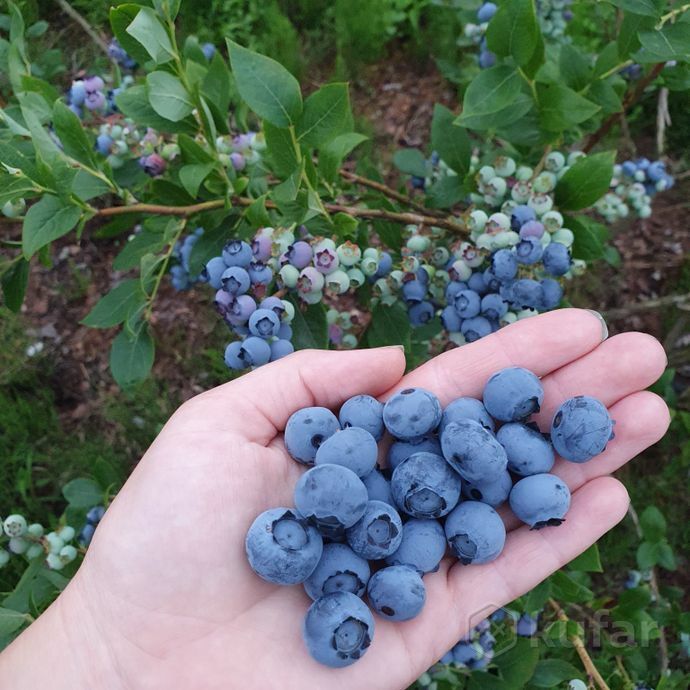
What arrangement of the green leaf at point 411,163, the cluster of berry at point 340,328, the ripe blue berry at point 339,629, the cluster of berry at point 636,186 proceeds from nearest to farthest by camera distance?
the ripe blue berry at point 339,629 → the cluster of berry at point 340,328 → the cluster of berry at point 636,186 → the green leaf at point 411,163

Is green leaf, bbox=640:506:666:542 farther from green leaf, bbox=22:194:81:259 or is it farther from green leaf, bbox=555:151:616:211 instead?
green leaf, bbox=22:194:81:259

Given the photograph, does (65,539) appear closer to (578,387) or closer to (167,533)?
(167,533)

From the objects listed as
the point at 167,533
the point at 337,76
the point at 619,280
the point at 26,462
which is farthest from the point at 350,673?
the point at 337,76

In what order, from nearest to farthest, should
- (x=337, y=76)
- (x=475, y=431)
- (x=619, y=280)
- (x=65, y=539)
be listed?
(x=475, y=431) < (x=65, y=539) < (x=619, y=280) < (x=337, y=76)

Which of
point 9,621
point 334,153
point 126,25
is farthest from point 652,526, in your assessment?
point 126,25

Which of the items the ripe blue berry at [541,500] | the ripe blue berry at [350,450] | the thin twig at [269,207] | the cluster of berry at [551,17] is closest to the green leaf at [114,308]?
the thin twig at [269,207]

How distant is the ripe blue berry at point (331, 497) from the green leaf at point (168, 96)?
945mm

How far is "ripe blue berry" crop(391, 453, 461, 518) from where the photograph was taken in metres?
1.40

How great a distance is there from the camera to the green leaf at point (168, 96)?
1.64m

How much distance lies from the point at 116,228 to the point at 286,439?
104 centimetres

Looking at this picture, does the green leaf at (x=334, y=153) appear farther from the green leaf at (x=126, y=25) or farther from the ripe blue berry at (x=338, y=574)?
the ripe blue berry at (x=338, y=574)

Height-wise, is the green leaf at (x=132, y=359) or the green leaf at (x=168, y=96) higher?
the green leaf at (x=168, y=96)

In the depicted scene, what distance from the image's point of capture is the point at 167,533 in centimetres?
141

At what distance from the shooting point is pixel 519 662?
1.86 m
